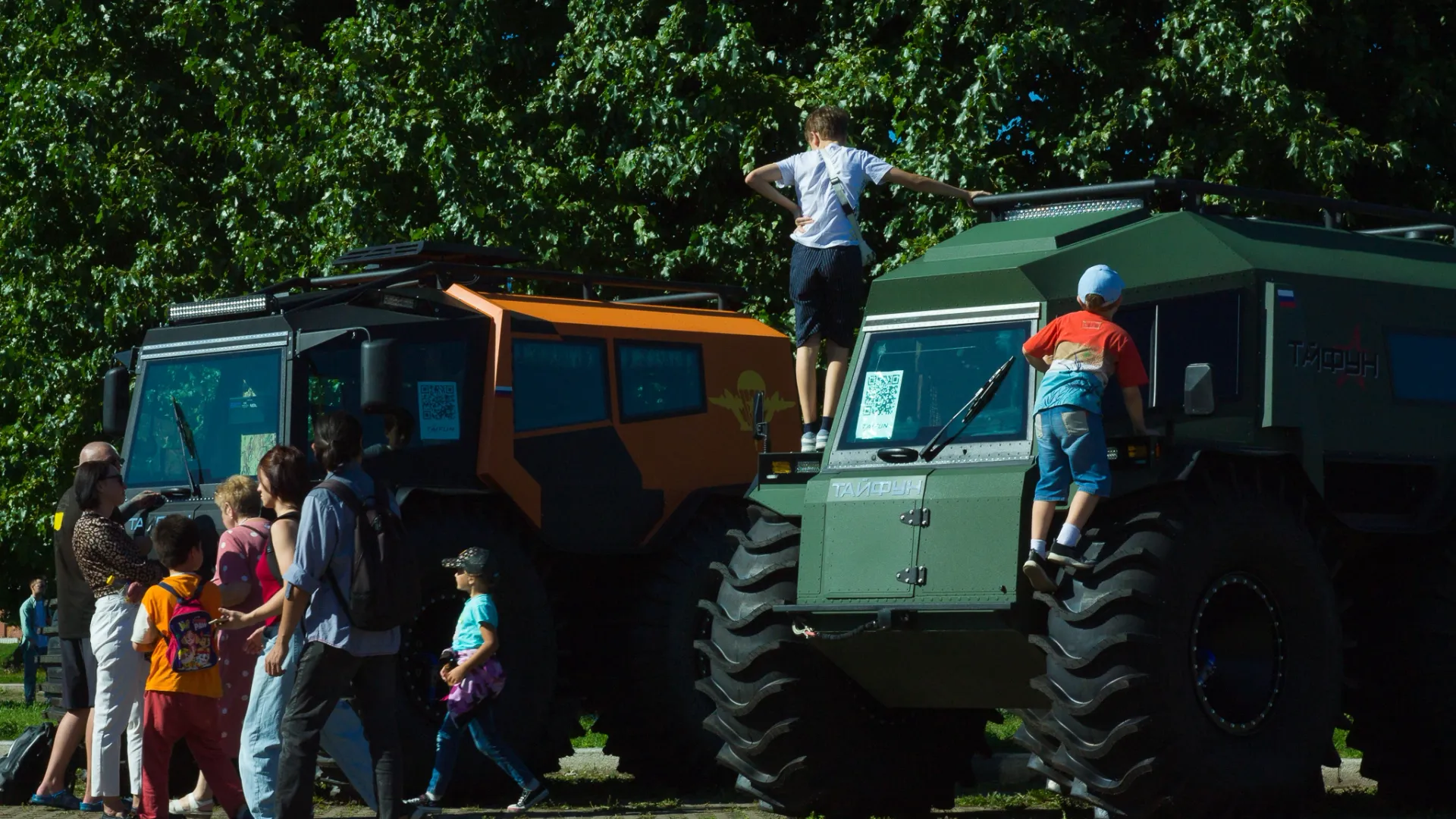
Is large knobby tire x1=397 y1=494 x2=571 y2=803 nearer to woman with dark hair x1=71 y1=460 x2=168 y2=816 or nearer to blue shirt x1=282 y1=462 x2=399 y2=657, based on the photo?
woman with dark hair x1=71 y1=460 x2=168 y2=816

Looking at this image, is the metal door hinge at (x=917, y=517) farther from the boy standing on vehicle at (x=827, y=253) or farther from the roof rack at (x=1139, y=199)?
the roof rack at (x=1139, y=199)

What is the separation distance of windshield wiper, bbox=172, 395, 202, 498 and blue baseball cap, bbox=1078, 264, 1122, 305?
5871 mm

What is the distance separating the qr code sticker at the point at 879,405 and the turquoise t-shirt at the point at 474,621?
2710 mm

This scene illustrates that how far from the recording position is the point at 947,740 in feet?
34.3

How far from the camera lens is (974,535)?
8.86 m

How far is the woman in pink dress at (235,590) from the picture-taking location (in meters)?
10.0

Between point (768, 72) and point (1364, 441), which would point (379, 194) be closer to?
point (768, 72)

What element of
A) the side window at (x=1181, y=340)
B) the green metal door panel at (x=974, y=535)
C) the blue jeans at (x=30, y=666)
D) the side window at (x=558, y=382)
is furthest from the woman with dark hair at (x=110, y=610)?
the blue jeans at (x=30, y=666)

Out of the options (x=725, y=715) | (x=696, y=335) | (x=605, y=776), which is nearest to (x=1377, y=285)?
(x=725, y=715)

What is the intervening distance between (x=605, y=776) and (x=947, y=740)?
13.6 ft

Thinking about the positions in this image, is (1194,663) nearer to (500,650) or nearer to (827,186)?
(827,186)

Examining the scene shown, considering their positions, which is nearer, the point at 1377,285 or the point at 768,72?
the point at 1377,285

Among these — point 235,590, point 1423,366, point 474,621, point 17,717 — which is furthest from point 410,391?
point 17,717

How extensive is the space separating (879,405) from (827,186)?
1.37m
